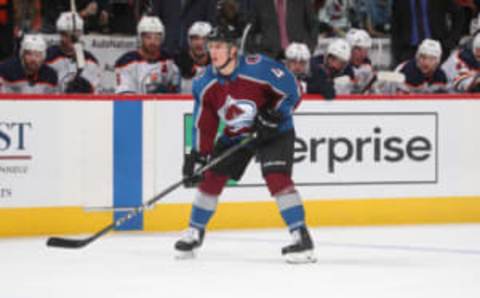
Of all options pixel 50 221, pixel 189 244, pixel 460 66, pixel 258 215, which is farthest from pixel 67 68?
pixel 460 66

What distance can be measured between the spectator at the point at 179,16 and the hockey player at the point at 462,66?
5.79ft

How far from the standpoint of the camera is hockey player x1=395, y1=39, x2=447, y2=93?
7.98 m

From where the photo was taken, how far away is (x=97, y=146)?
255 inches

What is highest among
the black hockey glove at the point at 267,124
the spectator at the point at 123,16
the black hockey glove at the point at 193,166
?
the spectator at the point at 123,16

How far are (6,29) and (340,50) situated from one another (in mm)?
2269

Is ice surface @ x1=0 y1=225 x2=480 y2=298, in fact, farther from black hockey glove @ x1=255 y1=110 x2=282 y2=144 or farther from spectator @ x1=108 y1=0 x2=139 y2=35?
spectator @ x1=108 y1=0 x2=139 y2=35

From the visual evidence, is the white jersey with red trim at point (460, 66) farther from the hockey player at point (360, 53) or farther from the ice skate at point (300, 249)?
the ice skate at point (300, 249)

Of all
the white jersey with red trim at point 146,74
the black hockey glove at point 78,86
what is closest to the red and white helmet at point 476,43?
the white jersey with red trim at point 146,74

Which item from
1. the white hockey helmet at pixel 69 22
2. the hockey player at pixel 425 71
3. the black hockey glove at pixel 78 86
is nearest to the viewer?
the black hockey glove at pixel 78 86

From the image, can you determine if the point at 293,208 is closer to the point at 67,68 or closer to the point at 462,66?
the point at 67,68

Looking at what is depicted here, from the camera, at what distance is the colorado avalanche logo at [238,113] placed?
17.9 ft

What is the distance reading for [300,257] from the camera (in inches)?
212

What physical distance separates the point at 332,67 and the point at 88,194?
2265 millimetres

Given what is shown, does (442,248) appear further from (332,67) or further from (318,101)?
(332,67)
